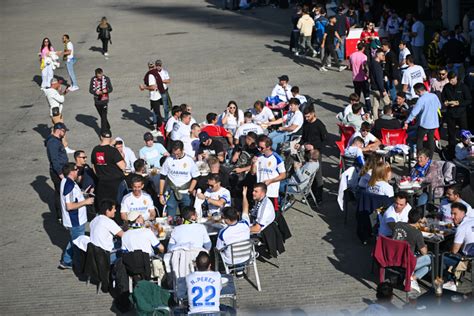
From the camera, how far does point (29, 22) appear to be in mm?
41156

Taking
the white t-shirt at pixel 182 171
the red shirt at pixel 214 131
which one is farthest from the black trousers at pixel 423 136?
the white t-shirt at pixel 182 171

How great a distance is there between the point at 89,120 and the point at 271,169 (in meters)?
9.78

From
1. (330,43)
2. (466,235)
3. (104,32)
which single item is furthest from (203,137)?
(104,32)

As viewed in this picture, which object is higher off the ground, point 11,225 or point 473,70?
point 473,70

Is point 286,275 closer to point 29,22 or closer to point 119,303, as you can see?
point 119,303

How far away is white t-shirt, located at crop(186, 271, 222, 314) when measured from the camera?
1083 centimetres

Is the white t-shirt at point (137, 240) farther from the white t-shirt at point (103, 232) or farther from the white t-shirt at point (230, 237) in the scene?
the white t-shirt at point (230, 237)

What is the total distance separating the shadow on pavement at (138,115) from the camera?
2233cm

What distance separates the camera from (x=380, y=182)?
44.6 ft

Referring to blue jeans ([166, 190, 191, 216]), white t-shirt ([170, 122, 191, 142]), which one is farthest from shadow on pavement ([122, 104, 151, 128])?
blue jeans ([166, 190, 191, 216])

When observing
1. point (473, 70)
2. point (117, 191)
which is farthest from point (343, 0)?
point (117, 191)

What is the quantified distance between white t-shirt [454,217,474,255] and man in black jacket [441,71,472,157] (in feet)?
19.1

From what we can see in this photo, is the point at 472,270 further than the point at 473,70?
No

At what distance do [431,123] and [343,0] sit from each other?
61.0ft
